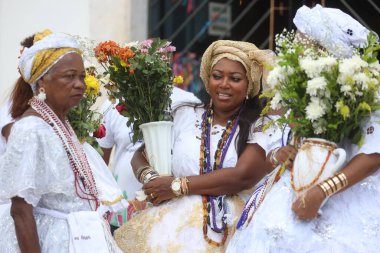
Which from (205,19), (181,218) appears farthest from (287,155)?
(205,19)

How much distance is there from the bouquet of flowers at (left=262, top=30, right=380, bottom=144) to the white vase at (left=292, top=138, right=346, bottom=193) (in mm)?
66

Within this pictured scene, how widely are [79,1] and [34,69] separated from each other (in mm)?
4523

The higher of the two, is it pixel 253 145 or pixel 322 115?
pixel 322 115

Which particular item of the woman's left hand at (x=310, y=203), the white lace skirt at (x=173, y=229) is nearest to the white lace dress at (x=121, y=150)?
the white lace skirt at (x=173, y=229)

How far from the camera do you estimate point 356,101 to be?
517 cm

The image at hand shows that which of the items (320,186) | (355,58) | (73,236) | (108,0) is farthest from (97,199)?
(108,0)

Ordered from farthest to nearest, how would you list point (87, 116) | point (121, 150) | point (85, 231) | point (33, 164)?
point (121, 150) < point (87, 116) < point (85, 231) < point (33, 164)

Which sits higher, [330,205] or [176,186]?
[330,205]

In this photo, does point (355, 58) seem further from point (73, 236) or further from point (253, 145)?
point (73, 236)

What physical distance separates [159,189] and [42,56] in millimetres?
1231

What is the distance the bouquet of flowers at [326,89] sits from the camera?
202 inches

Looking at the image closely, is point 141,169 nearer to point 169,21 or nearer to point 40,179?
point 40,179

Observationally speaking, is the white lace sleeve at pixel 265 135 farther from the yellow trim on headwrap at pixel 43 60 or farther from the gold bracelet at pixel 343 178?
the yellow trim on headwrap at pixel 43 60

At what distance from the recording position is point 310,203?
513 centimetres
